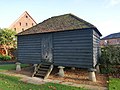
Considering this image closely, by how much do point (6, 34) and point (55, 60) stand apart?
67.3ft

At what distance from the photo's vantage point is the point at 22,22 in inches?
1641

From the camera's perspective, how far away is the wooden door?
13.6 metres

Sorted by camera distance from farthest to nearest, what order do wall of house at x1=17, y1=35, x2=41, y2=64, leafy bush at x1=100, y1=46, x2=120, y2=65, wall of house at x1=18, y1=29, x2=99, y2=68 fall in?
wall of house at x1=17, y1=35, x2=41, y2=64, leafy bush at x1=100, y1=46, x2=120, y2=65, wall of house at x1=18, y1=29, x2=99, y2=68

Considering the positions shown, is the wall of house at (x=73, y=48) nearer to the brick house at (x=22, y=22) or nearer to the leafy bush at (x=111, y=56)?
the leafy bush at (x=111, y=56)

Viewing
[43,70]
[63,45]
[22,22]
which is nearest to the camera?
[63,45]

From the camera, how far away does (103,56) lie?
14508mm

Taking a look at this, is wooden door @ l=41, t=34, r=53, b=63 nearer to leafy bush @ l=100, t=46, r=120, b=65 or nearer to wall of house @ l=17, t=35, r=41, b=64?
wall of house @ l=17, t=35, r=41, b=64

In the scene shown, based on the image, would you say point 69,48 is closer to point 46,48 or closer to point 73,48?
point 73,48

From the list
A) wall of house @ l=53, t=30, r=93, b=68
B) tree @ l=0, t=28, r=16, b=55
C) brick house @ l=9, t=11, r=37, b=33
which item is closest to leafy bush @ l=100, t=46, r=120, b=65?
wall of house @ l=53, t=30, r=93, b=68

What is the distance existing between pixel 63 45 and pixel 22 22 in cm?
3126

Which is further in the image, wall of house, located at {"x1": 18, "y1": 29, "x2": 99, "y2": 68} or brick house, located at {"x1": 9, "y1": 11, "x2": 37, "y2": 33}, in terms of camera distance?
brick house, located at {"x1": 9, "y1": 11, "x2": 37, "y2": 33}

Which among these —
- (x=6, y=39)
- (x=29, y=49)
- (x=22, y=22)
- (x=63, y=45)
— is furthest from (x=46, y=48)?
(x=22, y=22)

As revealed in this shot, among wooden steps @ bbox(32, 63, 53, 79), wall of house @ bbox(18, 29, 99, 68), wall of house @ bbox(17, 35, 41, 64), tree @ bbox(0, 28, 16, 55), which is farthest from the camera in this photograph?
tree @ bbox(0, 28, 16, 55)

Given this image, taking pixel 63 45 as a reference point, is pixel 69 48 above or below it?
below
